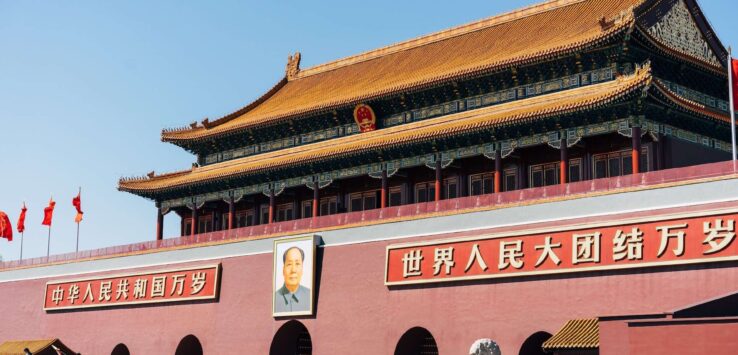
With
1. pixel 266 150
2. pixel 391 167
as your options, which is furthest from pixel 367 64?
pixel 391 167

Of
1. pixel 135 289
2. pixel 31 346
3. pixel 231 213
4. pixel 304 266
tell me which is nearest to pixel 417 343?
pixel 304 266

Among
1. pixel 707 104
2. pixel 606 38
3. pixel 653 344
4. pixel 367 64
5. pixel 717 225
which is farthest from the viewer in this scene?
pixel 367 64

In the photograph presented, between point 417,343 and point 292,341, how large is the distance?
5.59m

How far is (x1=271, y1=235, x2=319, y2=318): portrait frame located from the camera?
3294cm

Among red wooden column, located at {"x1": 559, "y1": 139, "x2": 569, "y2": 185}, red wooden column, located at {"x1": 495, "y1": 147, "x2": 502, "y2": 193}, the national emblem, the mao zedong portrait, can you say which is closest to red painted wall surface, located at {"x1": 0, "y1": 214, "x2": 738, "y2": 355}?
the mao zedong portrait

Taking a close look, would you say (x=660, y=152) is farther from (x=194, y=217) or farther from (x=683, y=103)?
(x=194, y=217)

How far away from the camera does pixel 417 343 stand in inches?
1198

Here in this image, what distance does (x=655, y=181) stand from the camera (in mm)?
25219

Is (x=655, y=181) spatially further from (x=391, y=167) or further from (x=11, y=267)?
(x=11, y=267)

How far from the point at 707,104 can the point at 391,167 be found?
9.90 meters

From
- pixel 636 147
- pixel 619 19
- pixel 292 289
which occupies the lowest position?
pixel 292 289


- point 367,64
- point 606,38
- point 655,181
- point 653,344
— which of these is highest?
point 367,64

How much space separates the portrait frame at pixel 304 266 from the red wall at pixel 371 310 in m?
0.31

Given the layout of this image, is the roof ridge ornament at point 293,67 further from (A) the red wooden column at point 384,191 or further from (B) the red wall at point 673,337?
(B) the red wall at point 673,337
